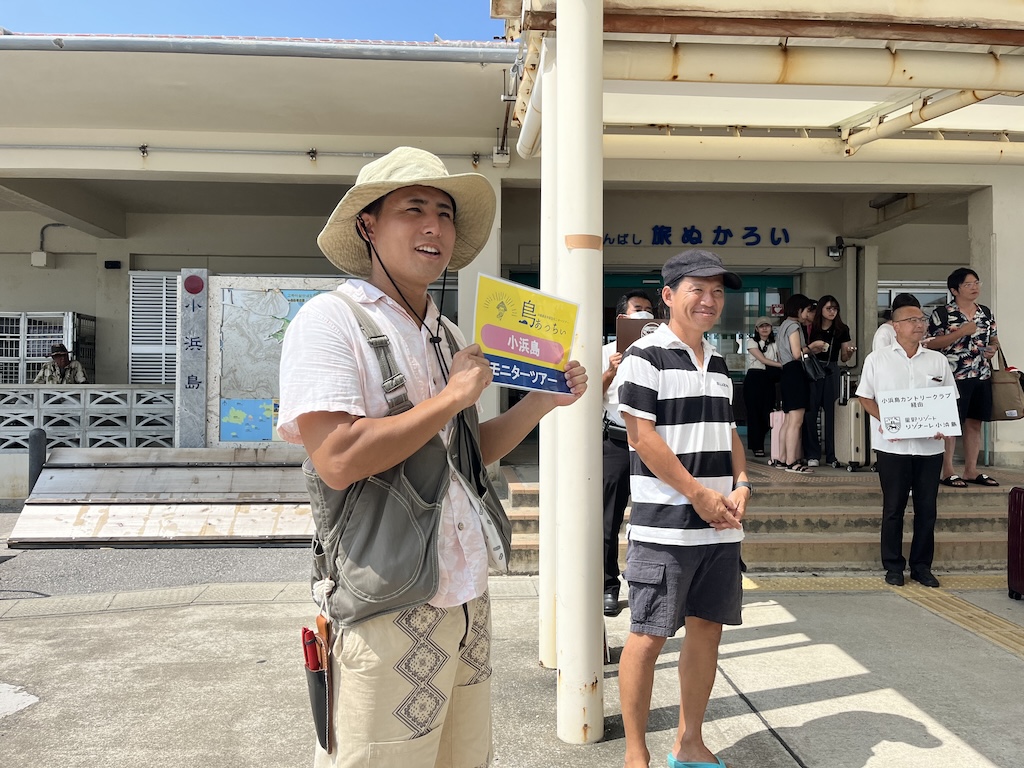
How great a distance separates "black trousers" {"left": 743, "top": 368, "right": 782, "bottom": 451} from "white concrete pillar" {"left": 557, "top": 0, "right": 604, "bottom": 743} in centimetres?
648

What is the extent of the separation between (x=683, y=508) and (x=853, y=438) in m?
5.62

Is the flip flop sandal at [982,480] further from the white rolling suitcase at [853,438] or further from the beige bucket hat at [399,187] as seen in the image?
the beige bucket hat at [399,187]

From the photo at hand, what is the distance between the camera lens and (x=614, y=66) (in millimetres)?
4336

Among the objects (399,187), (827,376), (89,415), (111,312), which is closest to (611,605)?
(399,187)

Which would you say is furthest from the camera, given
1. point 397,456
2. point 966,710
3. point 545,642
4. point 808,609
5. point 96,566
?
point 96,566

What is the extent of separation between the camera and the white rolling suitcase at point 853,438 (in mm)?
7668

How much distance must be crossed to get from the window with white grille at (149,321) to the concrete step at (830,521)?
21.2 feet

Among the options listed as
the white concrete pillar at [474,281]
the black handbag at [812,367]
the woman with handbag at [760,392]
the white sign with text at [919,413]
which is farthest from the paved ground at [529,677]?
the woman with handbag at [760,392]

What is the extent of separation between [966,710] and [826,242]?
8.79 m

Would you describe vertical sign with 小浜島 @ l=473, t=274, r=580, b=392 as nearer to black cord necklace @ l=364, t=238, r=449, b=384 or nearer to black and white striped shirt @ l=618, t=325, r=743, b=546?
black cord necklace @ l=364, t=238, r=449, b=384

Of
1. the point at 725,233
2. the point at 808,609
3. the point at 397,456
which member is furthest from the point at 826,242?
the point at 397,456

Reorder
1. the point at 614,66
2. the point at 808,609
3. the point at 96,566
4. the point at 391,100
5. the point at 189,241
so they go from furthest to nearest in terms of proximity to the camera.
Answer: the point at 189,241 < the point at 391,100 < the point at 96,566 < the point at 808,609 < the point at 614,66

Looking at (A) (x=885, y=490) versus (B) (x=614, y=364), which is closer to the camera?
(B) (x=614, y=364)

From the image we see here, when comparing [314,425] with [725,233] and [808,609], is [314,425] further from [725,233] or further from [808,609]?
[725,233]
